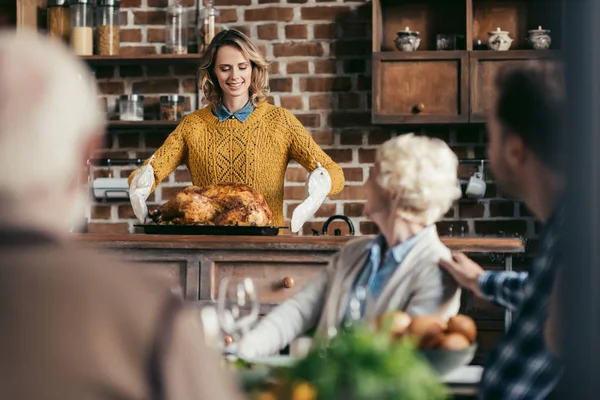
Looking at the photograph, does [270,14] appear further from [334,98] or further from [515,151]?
[515,151]

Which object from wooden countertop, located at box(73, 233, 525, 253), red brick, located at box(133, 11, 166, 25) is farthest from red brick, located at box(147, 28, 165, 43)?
wooden countertop, located at box(73, 233, 525, 253)

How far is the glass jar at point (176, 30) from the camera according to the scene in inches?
181

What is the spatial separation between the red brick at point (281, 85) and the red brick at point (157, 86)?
1.59 ft

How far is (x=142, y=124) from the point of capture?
14.8 ft

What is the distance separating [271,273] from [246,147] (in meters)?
0.83

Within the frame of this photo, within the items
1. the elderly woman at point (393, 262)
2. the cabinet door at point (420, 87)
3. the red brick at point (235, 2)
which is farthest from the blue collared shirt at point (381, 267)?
the red brick at point (235, 2)

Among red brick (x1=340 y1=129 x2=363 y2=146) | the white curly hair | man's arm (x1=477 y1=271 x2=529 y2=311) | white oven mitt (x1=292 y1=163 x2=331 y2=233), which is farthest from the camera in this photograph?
red brick (x1=340 y1=129 x2=363 y2=146)

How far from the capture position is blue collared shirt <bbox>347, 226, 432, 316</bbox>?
1.91 metres

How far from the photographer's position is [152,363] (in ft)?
2.73

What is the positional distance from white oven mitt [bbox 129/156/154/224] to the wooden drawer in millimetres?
463

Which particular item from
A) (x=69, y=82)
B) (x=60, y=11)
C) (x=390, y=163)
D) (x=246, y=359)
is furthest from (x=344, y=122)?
(x=69, y=82)

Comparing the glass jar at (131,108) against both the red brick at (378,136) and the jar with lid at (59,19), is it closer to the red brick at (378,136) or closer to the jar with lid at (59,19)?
the jar with lid at (59,19)

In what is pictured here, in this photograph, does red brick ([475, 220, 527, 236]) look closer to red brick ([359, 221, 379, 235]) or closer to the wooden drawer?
red brick ([359, 221, 379, 235])

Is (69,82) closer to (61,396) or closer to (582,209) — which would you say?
(61,396)
